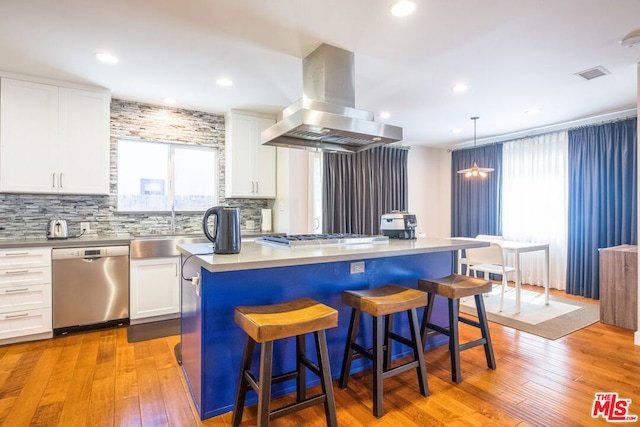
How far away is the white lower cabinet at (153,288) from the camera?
3285mm

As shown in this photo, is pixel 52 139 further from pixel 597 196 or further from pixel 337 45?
pixel 597 196

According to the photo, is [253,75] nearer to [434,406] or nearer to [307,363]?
[307,363]

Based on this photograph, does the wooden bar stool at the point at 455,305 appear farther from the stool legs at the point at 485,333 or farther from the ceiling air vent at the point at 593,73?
the ceiling air vent at the point at 593,73

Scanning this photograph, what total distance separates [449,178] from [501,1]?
473 cm

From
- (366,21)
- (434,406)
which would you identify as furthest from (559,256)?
(366,21)

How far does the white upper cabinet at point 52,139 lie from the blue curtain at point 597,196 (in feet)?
19.2

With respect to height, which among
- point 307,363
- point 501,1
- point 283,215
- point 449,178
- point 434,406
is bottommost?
point 434,406

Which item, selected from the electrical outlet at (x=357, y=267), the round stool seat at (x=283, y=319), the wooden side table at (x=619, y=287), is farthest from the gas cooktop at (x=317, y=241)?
the wooden side table at (x=619, y=287)

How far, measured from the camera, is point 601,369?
237 centimetres

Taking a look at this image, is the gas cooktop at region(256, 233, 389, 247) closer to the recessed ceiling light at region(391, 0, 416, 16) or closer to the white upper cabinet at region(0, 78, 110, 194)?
the recessed ceiling light at region(391, 0, 416, 16)

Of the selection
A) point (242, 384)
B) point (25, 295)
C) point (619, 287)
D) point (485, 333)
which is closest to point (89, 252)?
point (25, 295)

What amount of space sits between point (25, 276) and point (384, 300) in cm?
309

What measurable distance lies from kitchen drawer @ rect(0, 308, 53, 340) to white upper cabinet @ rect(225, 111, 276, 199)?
2.15m

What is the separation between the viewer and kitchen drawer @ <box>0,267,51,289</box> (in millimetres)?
2780
